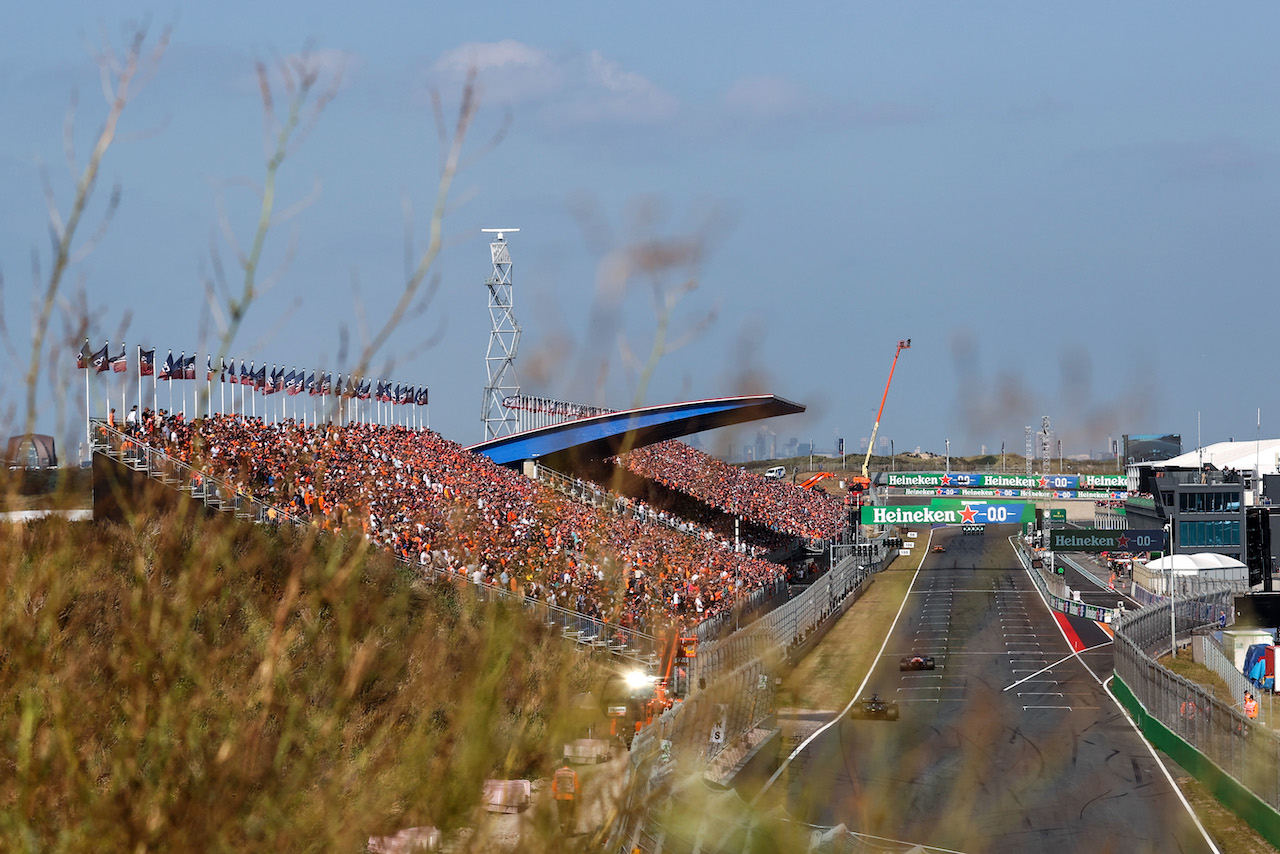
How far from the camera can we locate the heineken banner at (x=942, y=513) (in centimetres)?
6831

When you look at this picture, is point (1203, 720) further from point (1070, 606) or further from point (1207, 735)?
point (1070, 606)

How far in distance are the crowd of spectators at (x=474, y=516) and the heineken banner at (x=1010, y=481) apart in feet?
193

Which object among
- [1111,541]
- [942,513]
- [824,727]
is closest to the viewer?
[824,727]

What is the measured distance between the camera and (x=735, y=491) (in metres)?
79.3

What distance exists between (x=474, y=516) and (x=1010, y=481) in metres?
87.3

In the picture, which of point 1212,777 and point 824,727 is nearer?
point 1212,777

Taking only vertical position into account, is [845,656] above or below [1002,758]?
below

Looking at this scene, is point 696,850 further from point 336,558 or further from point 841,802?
point 841,802

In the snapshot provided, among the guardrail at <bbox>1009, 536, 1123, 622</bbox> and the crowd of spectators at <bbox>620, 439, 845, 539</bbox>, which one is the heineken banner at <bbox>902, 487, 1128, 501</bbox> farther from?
the guardrail at <bbox>1009, 536, 1123, 622</bbox>

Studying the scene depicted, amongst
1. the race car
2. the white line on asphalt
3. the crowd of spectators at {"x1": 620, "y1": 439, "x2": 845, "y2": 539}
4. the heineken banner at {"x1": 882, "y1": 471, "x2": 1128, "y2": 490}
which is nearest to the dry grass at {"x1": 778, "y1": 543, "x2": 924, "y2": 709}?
the white line on asphalt

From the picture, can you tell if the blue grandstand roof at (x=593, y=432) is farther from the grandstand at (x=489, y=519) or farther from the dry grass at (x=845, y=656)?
the dry grass at (x=845, y=656)

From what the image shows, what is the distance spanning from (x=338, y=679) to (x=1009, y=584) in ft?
245

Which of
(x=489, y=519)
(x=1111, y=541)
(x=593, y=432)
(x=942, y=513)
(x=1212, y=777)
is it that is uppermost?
(x=593, y=432)

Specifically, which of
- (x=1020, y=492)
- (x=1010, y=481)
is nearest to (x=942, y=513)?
(x=1010, y=481)
